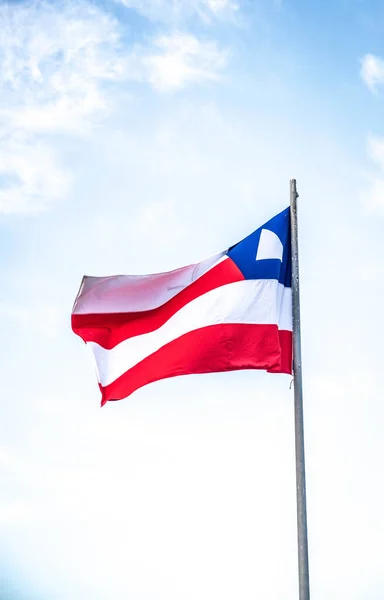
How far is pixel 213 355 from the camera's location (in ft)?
48.8

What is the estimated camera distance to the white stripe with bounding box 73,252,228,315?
16.2 m

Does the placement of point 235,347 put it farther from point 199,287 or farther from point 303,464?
point 303,464

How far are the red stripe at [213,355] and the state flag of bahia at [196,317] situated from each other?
17 millimetres

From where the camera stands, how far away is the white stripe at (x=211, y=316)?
1480 cm

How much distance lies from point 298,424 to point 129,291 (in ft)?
15.8

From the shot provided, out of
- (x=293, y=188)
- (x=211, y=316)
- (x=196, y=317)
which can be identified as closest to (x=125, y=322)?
(x=196, y=317)

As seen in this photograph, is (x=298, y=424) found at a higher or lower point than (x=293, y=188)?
lower

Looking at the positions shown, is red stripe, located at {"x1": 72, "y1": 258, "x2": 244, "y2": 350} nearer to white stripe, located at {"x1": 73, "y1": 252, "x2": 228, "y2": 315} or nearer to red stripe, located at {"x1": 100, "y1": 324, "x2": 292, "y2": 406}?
white stripe, located at {"x1": 73, "y1": 252, "x2": 228, "y2": 315}

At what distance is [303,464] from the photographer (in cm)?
1278

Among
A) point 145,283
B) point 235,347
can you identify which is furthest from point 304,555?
point 145,283

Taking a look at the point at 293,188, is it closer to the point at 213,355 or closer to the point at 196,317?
the point at 196,317

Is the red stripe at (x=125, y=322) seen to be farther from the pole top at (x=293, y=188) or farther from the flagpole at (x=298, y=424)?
the pole top at (x=293, y=188)

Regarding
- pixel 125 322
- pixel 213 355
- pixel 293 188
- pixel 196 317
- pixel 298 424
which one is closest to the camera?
pixel 298 424

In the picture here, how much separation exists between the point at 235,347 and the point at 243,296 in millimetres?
978
